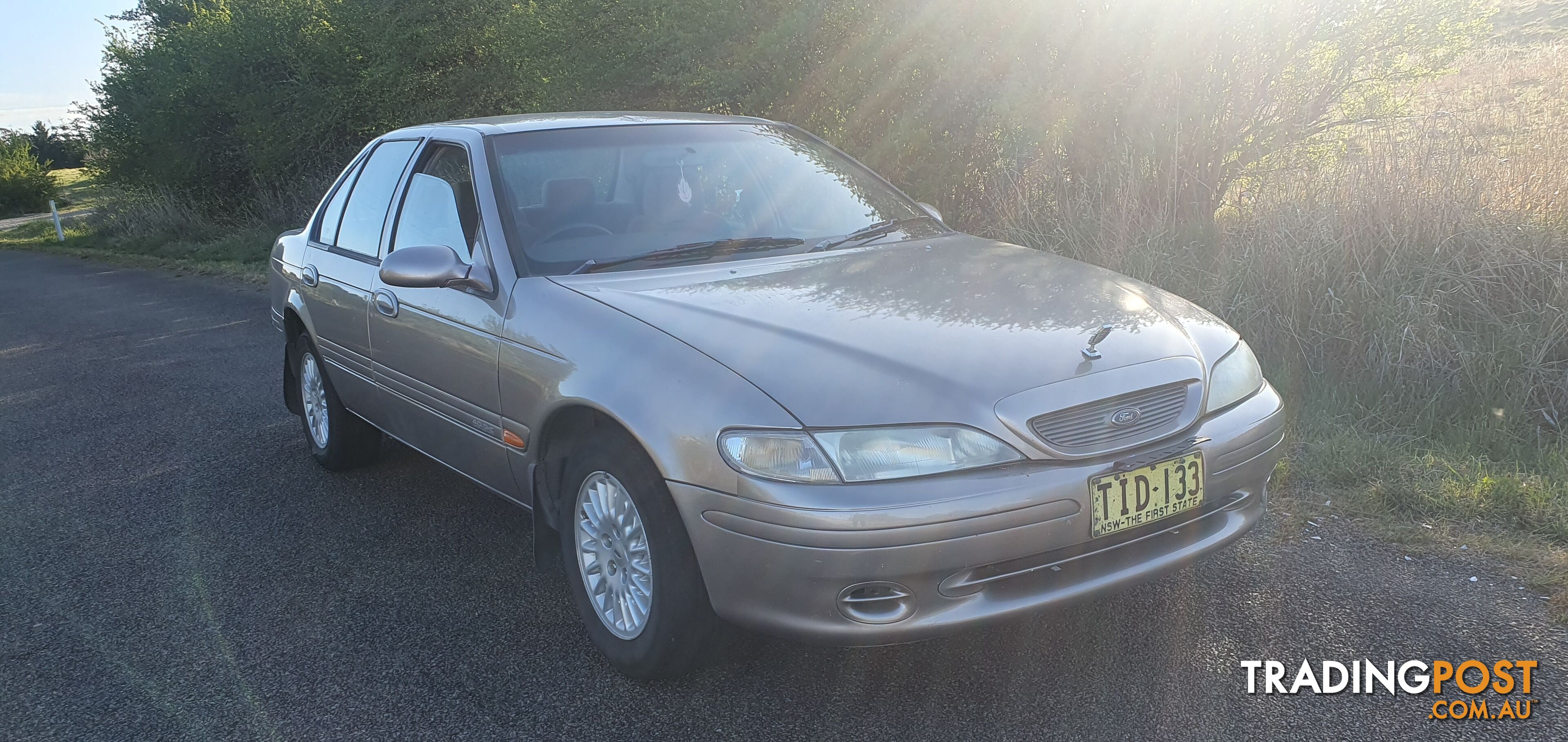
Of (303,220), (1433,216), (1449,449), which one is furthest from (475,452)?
(303,220)

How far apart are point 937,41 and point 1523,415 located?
188 inches

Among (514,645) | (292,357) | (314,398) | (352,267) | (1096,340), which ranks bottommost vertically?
(514,645)

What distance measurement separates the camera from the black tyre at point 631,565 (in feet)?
8.84

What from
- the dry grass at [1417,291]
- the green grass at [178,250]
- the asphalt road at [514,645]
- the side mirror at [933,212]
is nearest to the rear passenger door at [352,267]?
the asphalt road at [514,645]

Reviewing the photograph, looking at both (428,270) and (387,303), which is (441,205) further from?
(428,270)

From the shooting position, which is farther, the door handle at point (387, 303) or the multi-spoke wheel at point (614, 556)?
the door handle at point (387, 303)

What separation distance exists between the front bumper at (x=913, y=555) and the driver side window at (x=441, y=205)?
1.50 metres

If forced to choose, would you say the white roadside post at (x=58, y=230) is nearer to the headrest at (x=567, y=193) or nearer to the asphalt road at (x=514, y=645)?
the asphalt road at (x=514, y=645)

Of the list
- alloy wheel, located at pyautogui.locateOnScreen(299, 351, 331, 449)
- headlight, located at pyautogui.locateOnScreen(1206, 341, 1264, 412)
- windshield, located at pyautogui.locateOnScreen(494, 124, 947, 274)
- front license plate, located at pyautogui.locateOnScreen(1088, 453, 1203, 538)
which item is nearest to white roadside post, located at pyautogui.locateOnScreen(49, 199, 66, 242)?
alloy wheel, located at pyautogui.locateOnScreen(299, 351, 331, 449)

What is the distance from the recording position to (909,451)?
98.0 inches

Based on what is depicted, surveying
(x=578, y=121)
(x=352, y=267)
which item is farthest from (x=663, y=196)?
(x=352, y=267)

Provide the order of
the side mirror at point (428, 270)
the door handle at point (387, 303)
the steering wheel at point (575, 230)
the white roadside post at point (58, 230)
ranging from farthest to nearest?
the white roadside post at point (58, 230)
the door handle at point (387, 303)
the steering wheel at point (575, 230)
the side mirror at point (428, 270)

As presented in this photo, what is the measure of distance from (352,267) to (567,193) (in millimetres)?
1244

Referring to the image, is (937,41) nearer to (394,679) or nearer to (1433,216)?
(1433,216)
